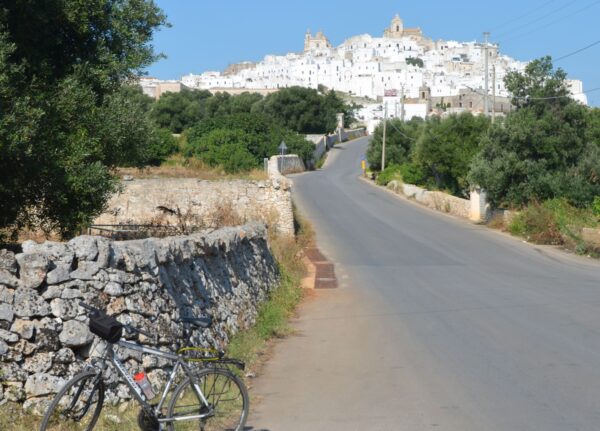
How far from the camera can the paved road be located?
7562mm

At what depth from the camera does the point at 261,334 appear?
1162 centimetres

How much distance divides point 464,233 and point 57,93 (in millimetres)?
22463

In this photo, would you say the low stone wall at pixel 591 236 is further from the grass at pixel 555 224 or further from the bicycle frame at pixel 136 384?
the bicycle frame at pixel 136 384

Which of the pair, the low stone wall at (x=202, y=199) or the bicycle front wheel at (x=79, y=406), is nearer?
the bicycle front wheel at (x=79, y=406)

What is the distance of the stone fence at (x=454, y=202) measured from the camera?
119 ft

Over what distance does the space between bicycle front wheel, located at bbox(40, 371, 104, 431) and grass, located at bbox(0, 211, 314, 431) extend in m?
0.25

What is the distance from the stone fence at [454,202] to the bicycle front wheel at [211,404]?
2994 cm

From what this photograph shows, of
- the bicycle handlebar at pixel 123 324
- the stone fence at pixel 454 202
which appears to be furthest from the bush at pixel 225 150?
the bicycle handlebar at pixel 123 324

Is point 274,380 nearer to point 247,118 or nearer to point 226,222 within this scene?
point 226,222

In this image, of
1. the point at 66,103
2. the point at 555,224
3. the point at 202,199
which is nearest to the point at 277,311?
the point at 66,103

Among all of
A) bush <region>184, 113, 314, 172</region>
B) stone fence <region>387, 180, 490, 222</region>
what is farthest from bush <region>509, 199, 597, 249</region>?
bush <region>184, 113, 314, 172</region>

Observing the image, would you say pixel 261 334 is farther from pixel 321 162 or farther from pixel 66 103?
pixel 321 162

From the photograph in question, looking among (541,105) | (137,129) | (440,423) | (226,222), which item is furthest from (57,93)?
(541,105)

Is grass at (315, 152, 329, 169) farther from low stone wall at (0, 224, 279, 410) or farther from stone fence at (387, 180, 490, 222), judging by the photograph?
low stone wall at (0, 224, 279, 410)
